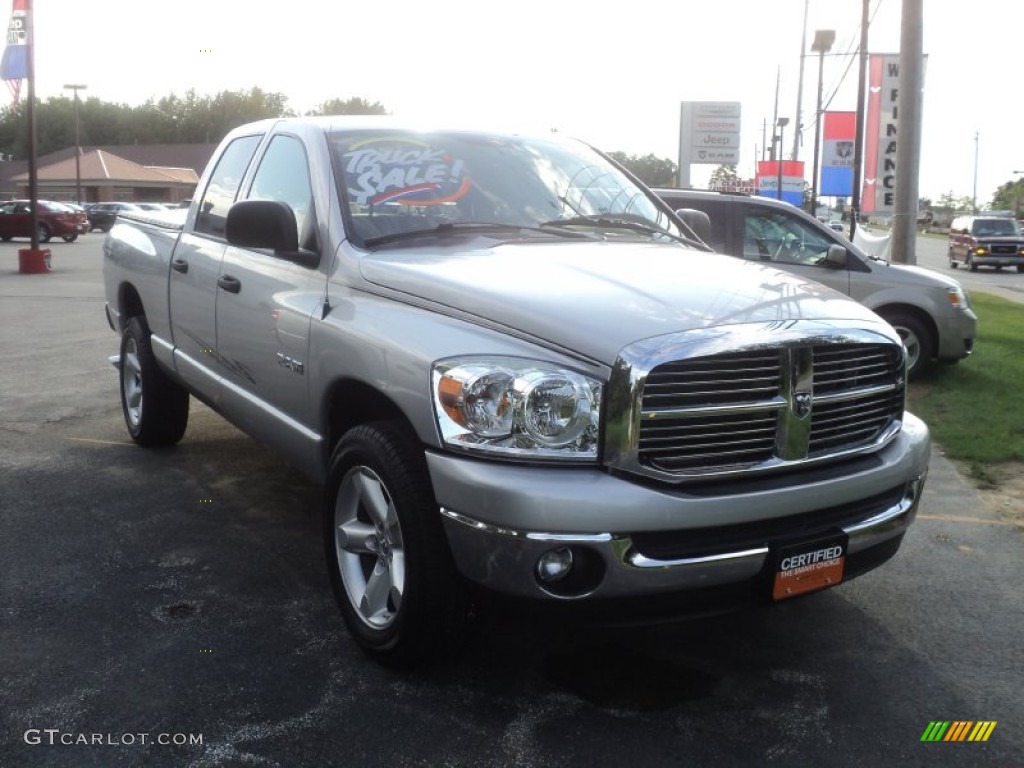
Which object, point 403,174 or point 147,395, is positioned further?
point 147,395

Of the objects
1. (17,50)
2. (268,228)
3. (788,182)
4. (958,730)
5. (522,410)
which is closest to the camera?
(522,410)

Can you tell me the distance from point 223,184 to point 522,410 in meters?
3.16

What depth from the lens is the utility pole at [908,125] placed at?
1236 cm

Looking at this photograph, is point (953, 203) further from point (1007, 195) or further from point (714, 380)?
point (714, 380)

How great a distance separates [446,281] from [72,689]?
1.79 metres

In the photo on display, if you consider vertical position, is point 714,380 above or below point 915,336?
above

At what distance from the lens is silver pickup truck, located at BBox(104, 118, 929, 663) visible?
3027 millimetres

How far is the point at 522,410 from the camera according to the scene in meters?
3.06

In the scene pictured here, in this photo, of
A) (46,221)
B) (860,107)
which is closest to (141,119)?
(46,221)

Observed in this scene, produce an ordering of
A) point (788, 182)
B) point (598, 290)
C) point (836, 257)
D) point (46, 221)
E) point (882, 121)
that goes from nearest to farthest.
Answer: point (598, 290)
point (836, 257)
point (882, 121)
point (46, 221)
point (788, 182)

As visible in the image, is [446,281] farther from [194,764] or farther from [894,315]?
[894,315]

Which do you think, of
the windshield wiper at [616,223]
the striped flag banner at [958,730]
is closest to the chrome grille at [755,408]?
the striped flag banner at [958,730]

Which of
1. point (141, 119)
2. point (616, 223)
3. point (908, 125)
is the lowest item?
point (616, 223)

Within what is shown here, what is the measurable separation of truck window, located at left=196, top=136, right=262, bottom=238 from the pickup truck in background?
17.0 feet
